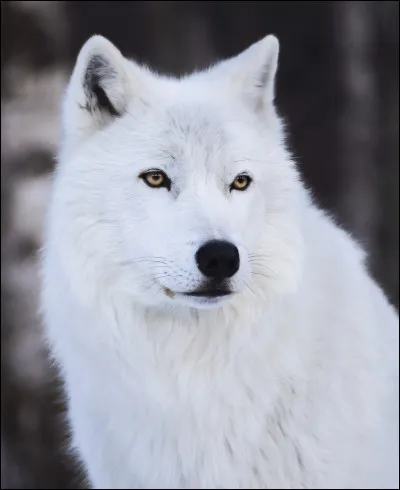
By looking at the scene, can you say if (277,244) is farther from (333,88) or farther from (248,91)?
(333,88)

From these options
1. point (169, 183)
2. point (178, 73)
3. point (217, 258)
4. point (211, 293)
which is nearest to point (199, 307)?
point (211, 293)

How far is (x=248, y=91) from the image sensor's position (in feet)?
11.6

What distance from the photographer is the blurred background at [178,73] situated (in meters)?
8.61

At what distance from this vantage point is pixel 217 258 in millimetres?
2928

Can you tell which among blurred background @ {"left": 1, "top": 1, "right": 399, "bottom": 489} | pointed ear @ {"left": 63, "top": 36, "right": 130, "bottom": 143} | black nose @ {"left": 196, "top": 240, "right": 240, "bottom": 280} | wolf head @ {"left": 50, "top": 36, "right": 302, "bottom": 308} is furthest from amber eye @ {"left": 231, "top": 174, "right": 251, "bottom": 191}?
blurred background @ {"left": 1, "top": 1, "right": 399, "bottom": 489}

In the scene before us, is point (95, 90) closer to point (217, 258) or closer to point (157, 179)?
point (157, 179)

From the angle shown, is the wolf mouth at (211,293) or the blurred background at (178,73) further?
the blurred background at (178,73)

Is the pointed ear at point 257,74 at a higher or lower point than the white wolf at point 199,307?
higher

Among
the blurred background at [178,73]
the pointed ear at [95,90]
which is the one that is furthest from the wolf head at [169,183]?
the blurred background at [178,73]

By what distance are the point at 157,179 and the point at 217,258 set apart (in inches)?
17.7

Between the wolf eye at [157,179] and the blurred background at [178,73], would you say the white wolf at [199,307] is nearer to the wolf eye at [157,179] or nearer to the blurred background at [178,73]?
the wolf eye at [157,179]

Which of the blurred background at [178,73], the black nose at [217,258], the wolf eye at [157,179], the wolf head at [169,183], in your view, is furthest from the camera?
the blurred background at [178,73]

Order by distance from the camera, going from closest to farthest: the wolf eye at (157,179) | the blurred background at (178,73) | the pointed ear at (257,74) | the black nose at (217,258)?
the black nose at (217,258)
the wolf eye at (157,179)
the pointed ear at (257,74)
the blurred background at (178,73)

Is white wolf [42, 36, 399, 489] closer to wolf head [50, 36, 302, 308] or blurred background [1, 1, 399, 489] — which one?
wolf head [50, 36, 302, 308]
